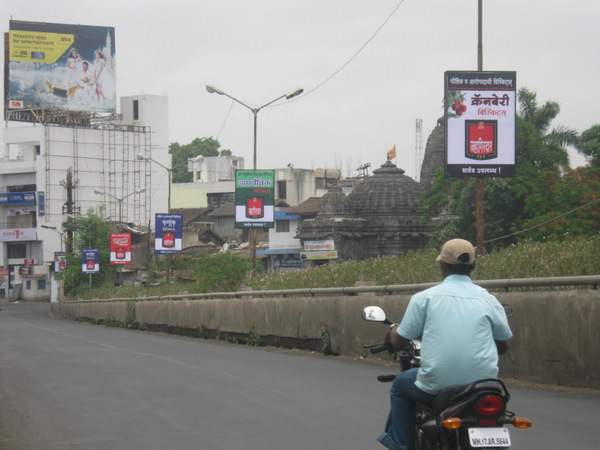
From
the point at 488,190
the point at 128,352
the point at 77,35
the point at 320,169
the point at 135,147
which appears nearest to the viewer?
the point at 128,352

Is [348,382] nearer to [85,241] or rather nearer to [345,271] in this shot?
[345,271]

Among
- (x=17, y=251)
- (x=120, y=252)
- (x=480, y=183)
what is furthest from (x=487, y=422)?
(x=17, y=251)

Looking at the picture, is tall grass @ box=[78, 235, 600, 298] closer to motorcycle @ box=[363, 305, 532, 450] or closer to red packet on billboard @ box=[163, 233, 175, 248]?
motorcycle @ box=[363, 305, 532, 450]

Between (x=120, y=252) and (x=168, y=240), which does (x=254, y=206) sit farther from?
(x=120, y=252)

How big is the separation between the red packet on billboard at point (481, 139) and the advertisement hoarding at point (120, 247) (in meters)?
38.5

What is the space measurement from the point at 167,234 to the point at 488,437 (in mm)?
40052

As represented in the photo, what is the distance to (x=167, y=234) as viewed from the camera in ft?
145

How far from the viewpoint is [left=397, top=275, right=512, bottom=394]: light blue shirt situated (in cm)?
517

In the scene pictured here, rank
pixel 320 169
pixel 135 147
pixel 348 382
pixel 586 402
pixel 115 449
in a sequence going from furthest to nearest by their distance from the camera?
1. pixel 320 169
2. pixel 135 147
3. pixel 348 382
4. pixel 586 402
5. pixel 115 449

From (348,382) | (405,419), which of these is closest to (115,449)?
(405,419)

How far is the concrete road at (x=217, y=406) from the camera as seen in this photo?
299 inches

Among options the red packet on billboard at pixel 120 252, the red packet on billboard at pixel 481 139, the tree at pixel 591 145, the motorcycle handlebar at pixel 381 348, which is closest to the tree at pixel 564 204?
the tree at pixel 591 145

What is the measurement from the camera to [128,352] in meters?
17.2

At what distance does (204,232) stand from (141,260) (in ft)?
25.4
